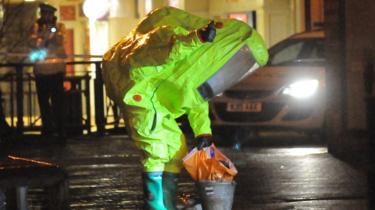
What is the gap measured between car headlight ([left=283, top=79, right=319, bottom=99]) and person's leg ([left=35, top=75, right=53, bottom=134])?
12.8ft

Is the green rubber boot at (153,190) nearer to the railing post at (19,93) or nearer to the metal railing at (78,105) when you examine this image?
the railing post at (19,93)

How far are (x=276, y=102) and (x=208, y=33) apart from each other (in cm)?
713

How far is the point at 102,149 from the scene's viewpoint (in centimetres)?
1449

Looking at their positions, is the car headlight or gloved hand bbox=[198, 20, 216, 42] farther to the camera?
the car headlight

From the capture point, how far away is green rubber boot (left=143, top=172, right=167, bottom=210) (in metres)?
7.47

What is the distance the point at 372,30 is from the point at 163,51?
18.2ft

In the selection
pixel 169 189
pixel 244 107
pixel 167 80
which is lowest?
pixel 169 189

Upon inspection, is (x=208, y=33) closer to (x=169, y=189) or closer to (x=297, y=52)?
(x=169, y=189)

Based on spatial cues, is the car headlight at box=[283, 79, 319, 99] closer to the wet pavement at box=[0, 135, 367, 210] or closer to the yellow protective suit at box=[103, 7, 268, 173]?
the wet pavement at box=[0, 135, 367, 210]

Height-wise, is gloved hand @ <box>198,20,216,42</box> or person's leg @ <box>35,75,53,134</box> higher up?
gloved hand @ <box>198,20,216,42</box>

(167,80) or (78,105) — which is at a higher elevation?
(167,80)

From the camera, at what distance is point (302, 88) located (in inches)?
549

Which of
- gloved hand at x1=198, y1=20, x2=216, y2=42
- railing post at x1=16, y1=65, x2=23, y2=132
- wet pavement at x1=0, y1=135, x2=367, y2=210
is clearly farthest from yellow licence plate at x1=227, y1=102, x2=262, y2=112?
gloved hand at x1=198, y1=20, x2=216, y2=42

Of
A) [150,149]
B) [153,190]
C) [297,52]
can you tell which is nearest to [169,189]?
[153,190]
